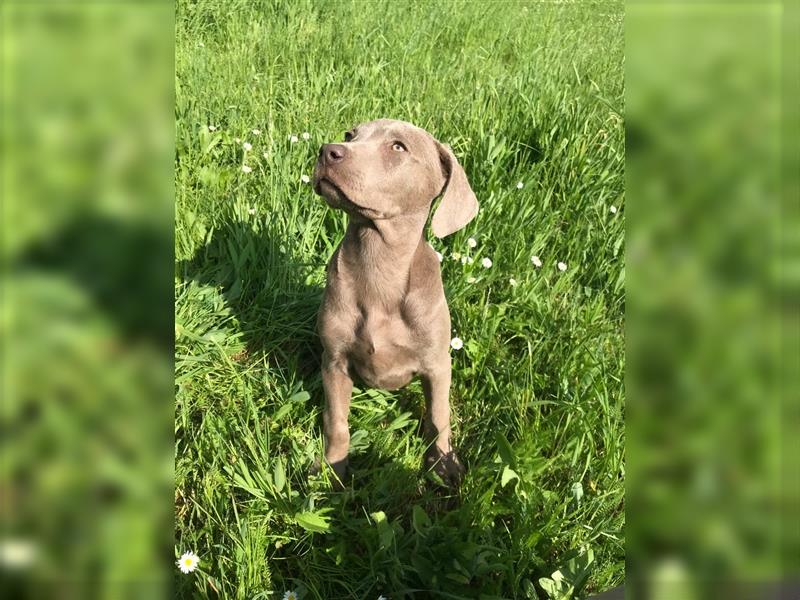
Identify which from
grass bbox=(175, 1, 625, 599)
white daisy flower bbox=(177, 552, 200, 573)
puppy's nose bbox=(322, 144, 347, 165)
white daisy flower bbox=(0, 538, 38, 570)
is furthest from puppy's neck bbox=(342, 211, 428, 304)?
white daisy flower bbox=(0, 538, 38, 570)

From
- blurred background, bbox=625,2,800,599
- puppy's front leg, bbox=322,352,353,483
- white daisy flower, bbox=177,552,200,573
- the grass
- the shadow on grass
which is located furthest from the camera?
the shadow on grass

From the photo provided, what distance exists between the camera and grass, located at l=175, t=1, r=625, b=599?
6.93ft

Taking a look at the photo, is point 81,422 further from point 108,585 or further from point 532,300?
point 532,300

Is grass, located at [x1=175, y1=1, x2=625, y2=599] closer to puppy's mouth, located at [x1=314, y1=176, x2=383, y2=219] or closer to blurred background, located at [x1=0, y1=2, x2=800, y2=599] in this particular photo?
puppy's mouth, located at [x1=314, y1=176, x2=383, y2=219]

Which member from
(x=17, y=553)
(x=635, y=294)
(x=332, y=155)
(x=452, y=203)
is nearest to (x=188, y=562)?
(x=332, y=155)

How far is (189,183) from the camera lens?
11.7 ft

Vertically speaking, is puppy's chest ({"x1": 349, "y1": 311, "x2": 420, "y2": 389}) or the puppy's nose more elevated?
the puppy's nose

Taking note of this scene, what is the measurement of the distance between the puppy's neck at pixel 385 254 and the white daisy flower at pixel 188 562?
1.07 meters

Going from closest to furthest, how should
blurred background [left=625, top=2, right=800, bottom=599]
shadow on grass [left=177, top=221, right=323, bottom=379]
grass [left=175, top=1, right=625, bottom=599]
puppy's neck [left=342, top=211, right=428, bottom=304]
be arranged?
blurred background [left=625, top=2, right=800, bottom=599], grass [left=175, top=1, right=625, bottom=599], puppy's neck [left=342, top=211, right=428, bottom=304], shadow on grass [left=177, top=221, right=323, bottom=379]

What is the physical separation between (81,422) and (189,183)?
132 inches

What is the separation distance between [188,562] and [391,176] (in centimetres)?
146

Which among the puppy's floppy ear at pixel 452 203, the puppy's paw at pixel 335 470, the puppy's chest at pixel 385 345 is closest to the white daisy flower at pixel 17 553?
the puppy's chest at pixel 385 345

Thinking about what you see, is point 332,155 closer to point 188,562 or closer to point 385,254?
point 385,254

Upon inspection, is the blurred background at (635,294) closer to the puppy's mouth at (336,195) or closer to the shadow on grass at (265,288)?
the puppy's mouth at (336,195)
